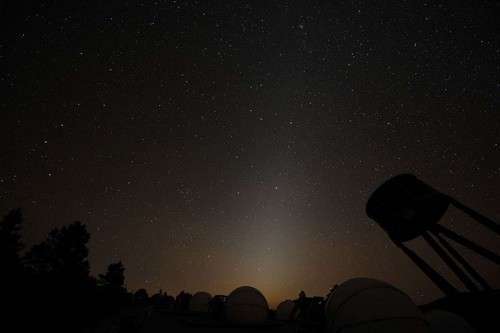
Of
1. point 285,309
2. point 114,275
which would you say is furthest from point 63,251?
point 285,309

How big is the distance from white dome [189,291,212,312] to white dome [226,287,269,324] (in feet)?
32.5

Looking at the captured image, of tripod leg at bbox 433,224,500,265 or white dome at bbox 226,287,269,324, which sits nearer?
tripod leg at bbox 433,224,500,265

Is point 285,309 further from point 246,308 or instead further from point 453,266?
point 453,266

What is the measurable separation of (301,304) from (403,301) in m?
9.24

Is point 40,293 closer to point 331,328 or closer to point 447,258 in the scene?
point 331,328

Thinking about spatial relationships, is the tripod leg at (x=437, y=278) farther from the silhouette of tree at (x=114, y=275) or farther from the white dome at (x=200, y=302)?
the silhouette of tree at (x=114, y=275)

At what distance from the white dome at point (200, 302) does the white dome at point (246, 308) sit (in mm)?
9903

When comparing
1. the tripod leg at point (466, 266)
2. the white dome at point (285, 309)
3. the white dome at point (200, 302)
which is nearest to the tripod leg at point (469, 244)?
the tripod leg at point (466, 266)

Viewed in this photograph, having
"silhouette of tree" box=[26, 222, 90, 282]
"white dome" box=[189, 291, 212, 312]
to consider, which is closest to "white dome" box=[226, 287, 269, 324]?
"white dome" box=[189, 291, 212, 312]

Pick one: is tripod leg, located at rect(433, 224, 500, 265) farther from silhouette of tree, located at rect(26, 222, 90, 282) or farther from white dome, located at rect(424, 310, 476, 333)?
silhouette of tree, located at rect(26, 222, 90, 282)

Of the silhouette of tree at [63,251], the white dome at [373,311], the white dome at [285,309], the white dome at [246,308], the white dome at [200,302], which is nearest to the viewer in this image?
the white dome at [373,311]

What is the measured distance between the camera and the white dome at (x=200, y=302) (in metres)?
25.1

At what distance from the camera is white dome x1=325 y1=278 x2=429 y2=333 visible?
6.64 metres

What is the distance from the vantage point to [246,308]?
16.0m
